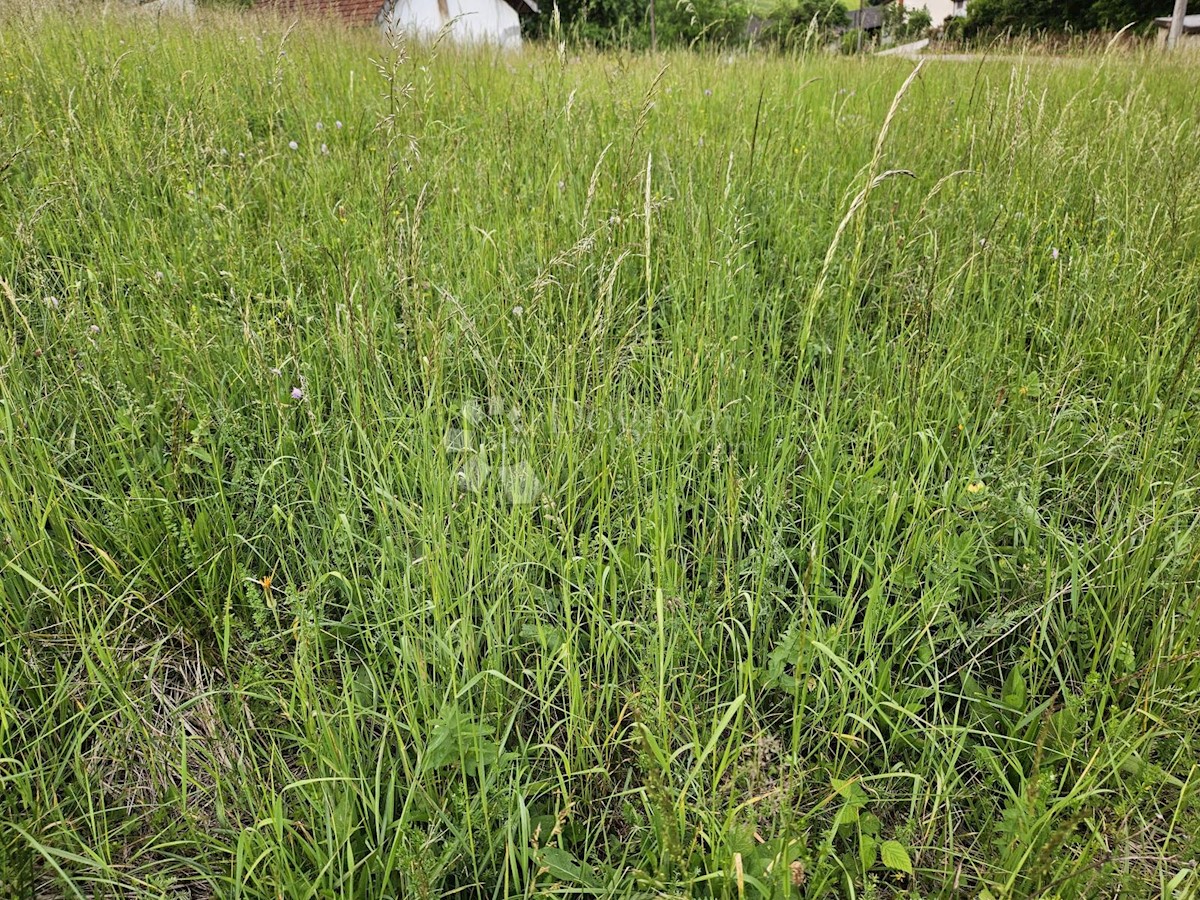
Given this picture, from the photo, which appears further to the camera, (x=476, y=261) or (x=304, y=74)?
(x=304, y=74)

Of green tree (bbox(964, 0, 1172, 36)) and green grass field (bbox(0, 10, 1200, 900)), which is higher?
green tree (bbox(964, 0, 1172, 36))

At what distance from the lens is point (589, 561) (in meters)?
1.44

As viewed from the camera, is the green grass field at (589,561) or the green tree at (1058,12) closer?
the green grass field at (589,561)

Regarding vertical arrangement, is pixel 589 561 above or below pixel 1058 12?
below

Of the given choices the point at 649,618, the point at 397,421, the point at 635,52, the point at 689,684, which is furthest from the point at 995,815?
the point at 635,52

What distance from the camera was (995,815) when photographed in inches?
46.3

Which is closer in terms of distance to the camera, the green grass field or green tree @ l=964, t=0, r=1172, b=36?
the green grass field

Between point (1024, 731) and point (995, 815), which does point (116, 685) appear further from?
point (1024, 731)

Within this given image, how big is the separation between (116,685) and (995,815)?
1.47m

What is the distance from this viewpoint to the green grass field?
1078mm

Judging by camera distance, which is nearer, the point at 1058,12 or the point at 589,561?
the point at 589,561

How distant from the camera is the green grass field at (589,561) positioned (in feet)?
3.54

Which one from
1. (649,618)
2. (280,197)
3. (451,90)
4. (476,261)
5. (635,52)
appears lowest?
(649,618)

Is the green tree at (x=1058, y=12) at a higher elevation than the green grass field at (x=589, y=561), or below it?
higher
